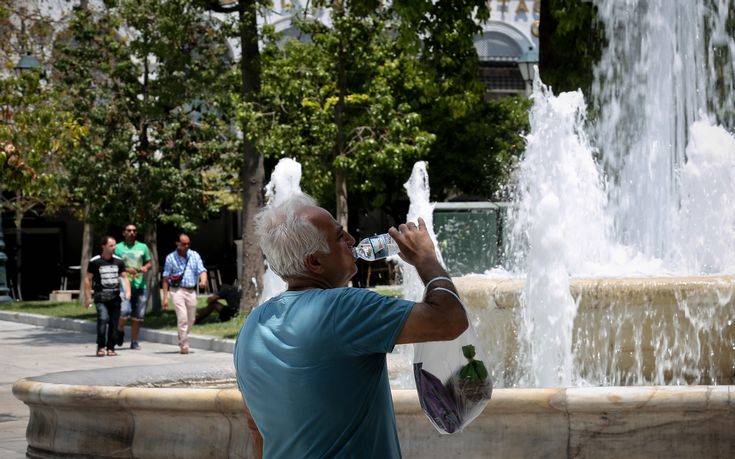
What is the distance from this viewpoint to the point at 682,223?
11008 mm

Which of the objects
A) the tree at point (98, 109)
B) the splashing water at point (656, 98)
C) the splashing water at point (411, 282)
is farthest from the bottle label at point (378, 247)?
the tree at point (98, 109)

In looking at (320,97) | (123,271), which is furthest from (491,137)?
(123,271)

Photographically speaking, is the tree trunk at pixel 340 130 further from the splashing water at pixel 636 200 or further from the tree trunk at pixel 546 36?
the splashing water at pixel 636 200

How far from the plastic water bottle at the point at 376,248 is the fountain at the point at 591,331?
256 cm

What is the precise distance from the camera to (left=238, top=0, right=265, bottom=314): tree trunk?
20.4 meters

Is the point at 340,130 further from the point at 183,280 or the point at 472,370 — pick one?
the point at 472,370

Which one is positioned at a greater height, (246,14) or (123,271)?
(246,14)

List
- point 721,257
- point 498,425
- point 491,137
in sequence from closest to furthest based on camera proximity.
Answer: point 498,425, point 721,257, point 491,137

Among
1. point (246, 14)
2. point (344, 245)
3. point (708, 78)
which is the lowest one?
point (344, 245)

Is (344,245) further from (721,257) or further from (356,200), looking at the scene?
(356,200)

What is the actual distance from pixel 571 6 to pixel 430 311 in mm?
14522

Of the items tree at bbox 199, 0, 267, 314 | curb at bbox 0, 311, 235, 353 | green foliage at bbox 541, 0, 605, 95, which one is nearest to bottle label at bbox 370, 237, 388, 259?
curb at bbox 0, 311, 235, 353

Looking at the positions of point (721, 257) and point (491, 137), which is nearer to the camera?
point (721, 257)

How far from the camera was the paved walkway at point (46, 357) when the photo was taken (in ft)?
33.9
